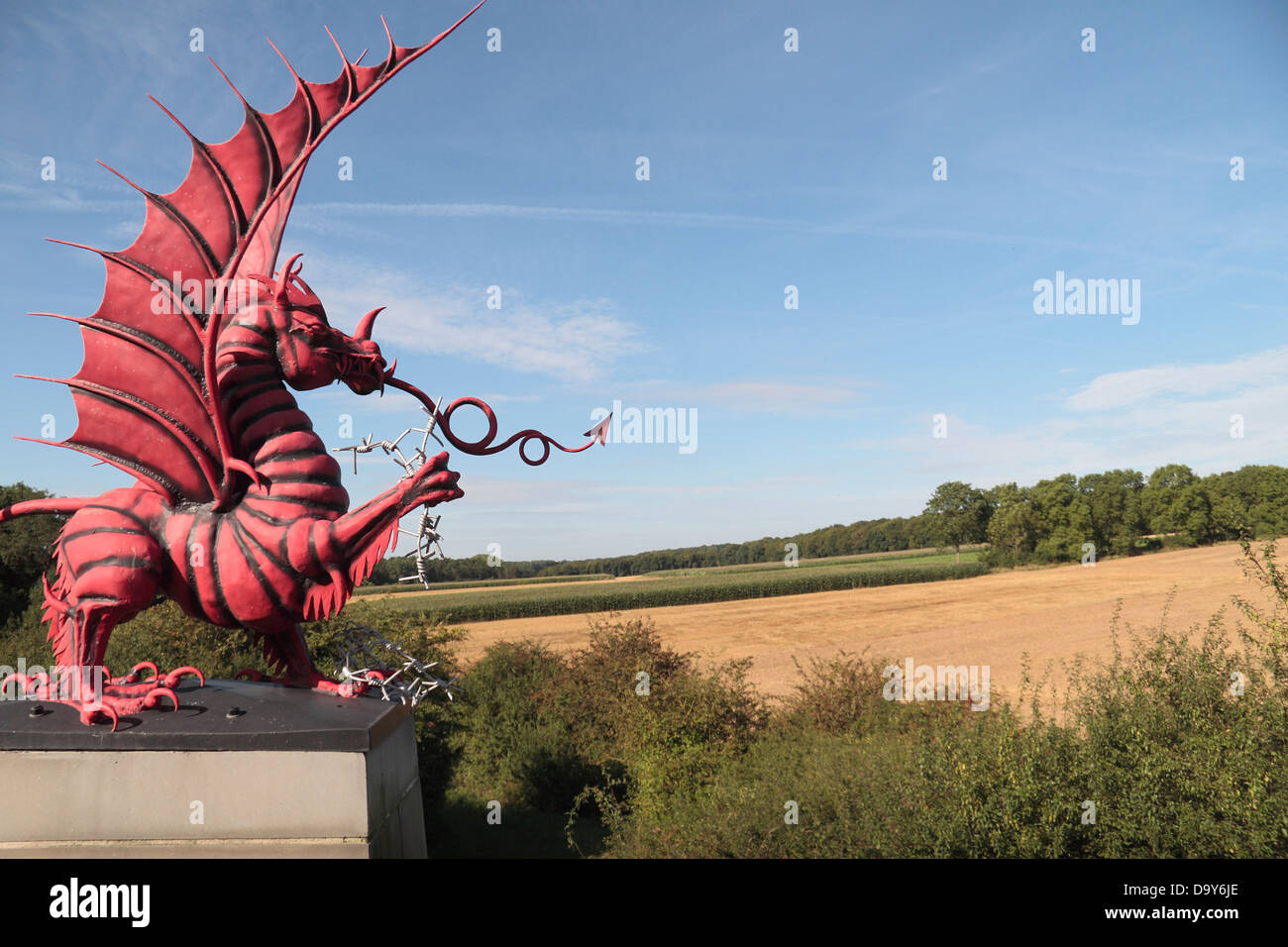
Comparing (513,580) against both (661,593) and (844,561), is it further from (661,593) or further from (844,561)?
(844,561)

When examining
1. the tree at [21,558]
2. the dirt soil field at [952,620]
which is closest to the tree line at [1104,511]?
the dirt soil field at [952,620]

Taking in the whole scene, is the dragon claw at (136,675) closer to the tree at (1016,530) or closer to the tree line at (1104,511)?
the tree line at (1104,511)

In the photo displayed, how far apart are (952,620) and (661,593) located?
20730mm

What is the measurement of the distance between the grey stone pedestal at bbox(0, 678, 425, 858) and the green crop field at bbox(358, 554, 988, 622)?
124ft

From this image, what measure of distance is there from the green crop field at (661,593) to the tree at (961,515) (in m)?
10.5

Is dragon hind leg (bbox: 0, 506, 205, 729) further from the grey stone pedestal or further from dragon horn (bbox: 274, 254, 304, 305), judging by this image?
dragon horn (bbox: 274, 254, 304, 305)

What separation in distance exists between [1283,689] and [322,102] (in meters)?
11.2

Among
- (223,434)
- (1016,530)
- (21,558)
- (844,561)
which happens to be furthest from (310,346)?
(844,561)

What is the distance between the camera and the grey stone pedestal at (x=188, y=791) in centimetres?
556
